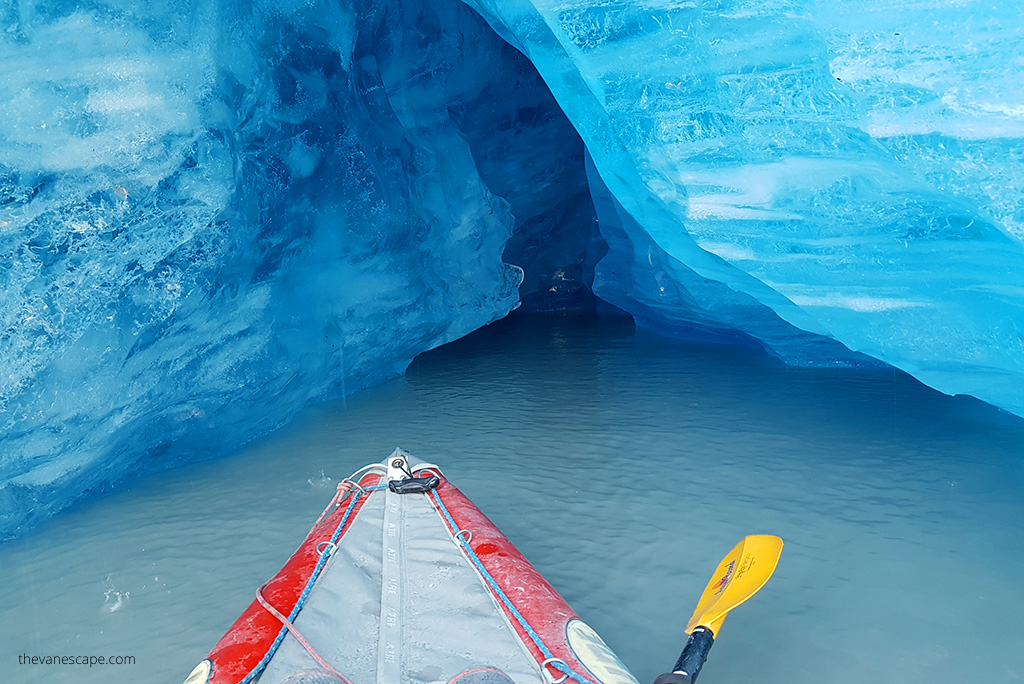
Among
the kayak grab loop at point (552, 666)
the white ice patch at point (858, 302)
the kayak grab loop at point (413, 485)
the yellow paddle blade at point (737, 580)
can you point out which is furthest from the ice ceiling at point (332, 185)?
Result: the kayak grab loop at point (552, 666)

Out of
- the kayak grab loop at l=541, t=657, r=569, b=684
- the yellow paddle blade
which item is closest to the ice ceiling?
the yellow paddle blade

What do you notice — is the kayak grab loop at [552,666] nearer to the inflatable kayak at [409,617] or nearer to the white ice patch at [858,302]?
the inflatable kayak at [409,617]

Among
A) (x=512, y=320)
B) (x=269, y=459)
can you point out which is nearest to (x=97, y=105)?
(x=269, y=459)

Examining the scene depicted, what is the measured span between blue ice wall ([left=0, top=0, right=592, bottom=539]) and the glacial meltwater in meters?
0.40

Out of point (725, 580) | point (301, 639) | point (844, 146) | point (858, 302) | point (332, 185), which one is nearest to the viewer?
point (301, 639)

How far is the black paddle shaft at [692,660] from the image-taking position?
4.98 ft

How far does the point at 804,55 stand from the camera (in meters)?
2.83

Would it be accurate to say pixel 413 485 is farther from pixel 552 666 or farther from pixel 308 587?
pixel 552 666

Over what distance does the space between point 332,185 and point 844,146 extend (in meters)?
3.02

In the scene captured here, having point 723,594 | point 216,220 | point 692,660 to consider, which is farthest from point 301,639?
point 216,220

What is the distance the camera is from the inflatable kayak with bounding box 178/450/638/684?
1678mm

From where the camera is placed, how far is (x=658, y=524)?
2.93 metres

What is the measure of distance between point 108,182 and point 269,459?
5.60 feet

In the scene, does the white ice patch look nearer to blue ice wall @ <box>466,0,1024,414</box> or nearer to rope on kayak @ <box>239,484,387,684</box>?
blue ice wall @ <box>466,0,1024,414</box>
